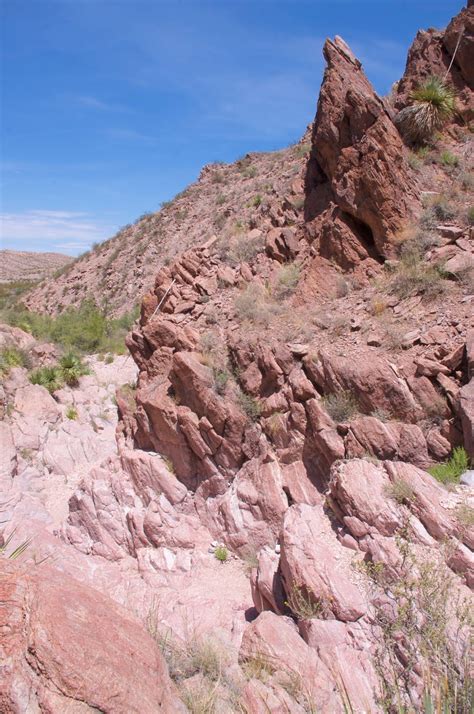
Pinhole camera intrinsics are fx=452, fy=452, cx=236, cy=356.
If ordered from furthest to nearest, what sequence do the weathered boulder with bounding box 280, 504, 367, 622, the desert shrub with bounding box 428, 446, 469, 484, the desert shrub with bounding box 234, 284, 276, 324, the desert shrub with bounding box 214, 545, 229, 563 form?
the desert shrub with bounding box 234, 284, 276, 324 < the desert shrub with bounding box 214, 545, 229, 563 < the desert shrub with bounding box 428, 446, 469, 484 < the weathered boulder with bounding box 280, 504, 367, 622

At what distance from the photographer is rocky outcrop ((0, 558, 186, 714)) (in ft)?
10.4

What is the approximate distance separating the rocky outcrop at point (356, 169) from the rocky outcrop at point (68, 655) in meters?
8.97

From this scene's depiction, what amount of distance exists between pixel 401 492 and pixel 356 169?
760 centimetres

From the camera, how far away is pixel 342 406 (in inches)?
311

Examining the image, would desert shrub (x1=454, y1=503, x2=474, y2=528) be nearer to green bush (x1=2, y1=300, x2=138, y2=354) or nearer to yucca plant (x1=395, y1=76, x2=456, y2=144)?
yucca plant (x1=395, y1=76, x2=456, y2=144)

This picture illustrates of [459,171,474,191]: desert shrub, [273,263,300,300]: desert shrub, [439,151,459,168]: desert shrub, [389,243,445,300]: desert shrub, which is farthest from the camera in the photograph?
[439,151,459,168]: desert shrub

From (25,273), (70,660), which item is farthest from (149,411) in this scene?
(25,273)

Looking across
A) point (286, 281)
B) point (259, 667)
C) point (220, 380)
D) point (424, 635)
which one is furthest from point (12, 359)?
point (424, 635)

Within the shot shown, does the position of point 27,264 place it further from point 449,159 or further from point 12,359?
point 449,159

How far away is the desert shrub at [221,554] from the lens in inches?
334

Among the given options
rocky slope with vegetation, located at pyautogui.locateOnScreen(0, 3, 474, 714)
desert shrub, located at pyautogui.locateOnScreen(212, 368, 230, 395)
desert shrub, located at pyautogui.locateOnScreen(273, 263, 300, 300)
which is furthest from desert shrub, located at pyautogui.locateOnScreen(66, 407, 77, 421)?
desert shrub, located at pyautogui.locateOnScreen(273, 263, 300, 300)

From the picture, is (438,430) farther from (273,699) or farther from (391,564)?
(273,699)

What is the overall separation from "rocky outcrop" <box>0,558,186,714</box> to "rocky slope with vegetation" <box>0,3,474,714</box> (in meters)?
0.02

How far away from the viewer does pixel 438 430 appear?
7098mm
